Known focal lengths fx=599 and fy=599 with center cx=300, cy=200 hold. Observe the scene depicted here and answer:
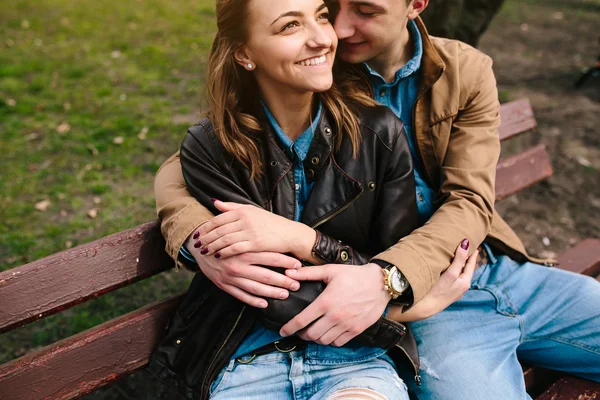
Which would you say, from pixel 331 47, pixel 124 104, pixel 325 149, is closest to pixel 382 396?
pixel 325 149

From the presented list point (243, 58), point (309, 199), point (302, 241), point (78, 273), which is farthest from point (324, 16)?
point (78, 273)

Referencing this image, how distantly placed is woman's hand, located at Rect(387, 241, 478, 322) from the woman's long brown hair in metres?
0.63

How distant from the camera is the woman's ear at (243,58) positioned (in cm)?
252

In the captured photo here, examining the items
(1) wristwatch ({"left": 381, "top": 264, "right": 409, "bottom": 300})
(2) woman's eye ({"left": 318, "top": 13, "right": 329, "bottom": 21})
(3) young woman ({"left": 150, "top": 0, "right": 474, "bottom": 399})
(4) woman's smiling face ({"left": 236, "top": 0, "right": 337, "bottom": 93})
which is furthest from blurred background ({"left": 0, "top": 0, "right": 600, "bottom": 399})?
(1) wristwatch ({"left": 381, "top": 264, "right": 409, "bottom": 300})

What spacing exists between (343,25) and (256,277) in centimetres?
117

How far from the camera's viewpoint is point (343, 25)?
261 centimetres

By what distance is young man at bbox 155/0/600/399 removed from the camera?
2404 mm

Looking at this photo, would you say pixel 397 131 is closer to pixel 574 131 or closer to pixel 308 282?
pixel 308 282

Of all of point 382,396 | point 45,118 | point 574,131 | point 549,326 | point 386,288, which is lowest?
point 574,131

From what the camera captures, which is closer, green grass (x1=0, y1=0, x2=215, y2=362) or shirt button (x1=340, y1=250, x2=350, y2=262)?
shirt button (x1=340, y1=250, x2=350, y2=262)

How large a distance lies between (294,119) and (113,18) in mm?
7365

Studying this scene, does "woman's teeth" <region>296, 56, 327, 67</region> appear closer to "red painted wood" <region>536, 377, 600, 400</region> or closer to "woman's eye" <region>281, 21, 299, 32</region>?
"woman's eye" <region>281, 21, 299, 32</region>

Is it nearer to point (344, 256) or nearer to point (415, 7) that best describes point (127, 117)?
point (415, 7)

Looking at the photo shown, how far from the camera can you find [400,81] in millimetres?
2812
